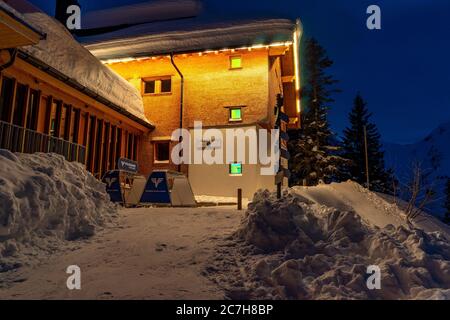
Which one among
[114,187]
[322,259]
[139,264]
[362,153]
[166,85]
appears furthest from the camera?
[362,153]

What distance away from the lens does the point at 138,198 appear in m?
11.7

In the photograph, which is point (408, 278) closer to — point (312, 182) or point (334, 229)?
point (334, 229)

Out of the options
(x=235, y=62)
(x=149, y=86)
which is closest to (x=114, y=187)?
(x=149, y=86)

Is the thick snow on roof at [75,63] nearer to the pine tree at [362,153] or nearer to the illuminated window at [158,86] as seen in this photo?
the illuminated window at [158,86]

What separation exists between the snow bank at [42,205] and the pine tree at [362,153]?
2664 cm

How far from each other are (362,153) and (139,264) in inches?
1263

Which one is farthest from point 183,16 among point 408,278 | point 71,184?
point 408,278

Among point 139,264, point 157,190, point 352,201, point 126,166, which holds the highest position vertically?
point 126,166

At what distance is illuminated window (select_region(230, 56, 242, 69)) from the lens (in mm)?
16695

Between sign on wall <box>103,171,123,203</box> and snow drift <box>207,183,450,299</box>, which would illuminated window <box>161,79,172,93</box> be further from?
snow drift <box>207,183,450,299</box>

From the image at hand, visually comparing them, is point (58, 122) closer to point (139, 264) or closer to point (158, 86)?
point (158, 86)

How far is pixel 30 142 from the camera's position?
916 centimetres

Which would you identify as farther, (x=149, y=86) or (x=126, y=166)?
(x=149, y=86)

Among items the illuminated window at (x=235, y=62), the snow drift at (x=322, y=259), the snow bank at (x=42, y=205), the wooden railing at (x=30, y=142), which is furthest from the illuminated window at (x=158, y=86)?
the snow drift at (x=322, y=259)
